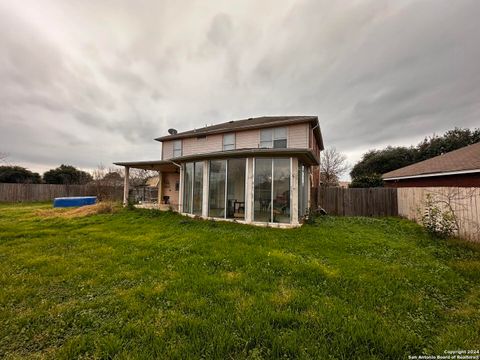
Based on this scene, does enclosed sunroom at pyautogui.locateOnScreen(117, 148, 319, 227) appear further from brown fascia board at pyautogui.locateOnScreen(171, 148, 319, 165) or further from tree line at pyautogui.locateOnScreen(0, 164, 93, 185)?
tree line at pyautogui.locateOnScreen(0, 164, 93, 185)

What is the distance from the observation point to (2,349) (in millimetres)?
2152

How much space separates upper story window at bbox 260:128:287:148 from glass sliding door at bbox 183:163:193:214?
16.8ft

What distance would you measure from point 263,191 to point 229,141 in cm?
690

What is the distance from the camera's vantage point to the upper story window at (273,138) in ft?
41.0

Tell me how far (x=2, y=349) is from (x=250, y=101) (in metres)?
15.8

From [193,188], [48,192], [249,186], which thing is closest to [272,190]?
[249,186]

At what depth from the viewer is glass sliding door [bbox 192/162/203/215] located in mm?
10055

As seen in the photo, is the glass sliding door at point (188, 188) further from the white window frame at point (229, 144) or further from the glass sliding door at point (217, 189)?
the white window frame at point (229, 144)

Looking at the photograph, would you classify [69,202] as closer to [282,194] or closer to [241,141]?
[241,141]

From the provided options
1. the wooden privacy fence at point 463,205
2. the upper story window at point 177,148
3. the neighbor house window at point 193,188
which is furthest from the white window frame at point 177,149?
the wooden privacy fence at point 463,205

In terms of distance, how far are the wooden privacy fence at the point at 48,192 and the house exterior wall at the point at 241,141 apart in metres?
8.43

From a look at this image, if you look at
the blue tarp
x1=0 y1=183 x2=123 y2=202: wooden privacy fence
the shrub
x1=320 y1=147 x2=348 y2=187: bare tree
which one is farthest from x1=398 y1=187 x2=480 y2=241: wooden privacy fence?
x1=0 y1=183 x2=123 y2=202: wooden privacy fence

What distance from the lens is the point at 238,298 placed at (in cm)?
308

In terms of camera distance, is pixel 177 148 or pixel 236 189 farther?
pixel 177 148
